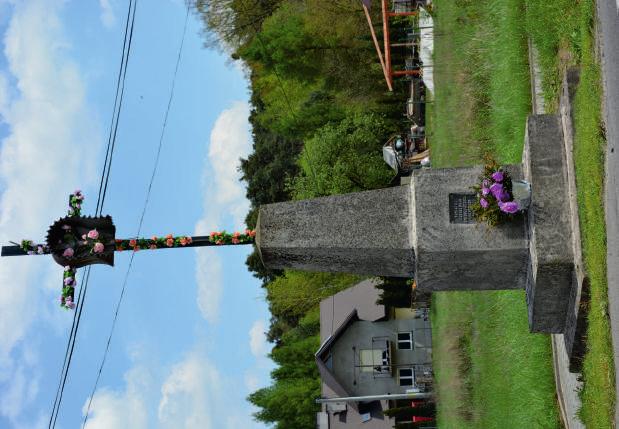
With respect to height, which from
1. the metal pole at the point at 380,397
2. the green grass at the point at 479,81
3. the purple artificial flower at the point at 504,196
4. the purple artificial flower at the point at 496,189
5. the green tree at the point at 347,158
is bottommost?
the metal pole at the point at 380,397

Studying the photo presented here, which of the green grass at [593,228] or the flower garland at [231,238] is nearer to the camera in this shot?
the green grass at [593,228]

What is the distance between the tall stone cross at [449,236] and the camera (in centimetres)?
999

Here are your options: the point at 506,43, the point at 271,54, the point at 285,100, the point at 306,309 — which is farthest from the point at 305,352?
the point at 506,43

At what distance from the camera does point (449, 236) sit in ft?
34.1

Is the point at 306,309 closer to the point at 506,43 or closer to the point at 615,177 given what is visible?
the point at 506,43

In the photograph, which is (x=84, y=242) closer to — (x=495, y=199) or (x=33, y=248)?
(x=33, y=248)

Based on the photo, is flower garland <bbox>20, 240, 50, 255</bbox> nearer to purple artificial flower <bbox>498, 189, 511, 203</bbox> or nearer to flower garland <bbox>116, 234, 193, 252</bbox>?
flower garland <bbox>116, 234, 193, 252</bbox>

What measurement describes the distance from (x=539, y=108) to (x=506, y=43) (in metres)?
2.66

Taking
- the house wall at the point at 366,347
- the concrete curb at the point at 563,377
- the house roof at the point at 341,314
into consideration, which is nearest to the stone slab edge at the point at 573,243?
the concrete curb at the point at 563,377

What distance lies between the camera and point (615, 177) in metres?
8.38

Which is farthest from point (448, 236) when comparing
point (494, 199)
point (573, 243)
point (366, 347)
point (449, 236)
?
point (366, 347)

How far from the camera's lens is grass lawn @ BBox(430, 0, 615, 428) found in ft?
30.0

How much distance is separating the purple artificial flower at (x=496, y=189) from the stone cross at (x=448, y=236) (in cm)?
47

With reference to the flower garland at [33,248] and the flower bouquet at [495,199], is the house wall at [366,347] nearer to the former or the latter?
the flower garland at [33,248]
